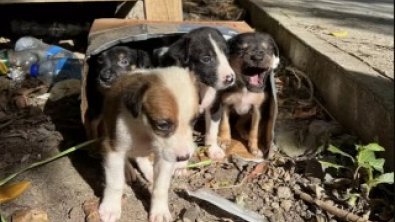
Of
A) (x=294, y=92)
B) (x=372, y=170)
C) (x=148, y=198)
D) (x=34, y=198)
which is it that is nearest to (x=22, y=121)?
(x=34, y=198)

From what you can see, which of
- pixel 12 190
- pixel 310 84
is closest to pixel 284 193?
pixel 310 84

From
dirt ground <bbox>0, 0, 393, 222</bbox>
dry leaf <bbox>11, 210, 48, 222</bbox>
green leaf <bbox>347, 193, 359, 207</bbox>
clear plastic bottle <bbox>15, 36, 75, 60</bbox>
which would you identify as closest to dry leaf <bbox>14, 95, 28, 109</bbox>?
dirt ground <bbox>0, 0, 393, 222</bbox>

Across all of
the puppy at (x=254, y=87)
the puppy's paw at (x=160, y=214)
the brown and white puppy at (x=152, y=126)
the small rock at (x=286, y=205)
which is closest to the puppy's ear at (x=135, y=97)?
the brown and white puppy at (x=152, y=126)

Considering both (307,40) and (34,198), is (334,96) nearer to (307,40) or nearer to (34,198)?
(307,40)

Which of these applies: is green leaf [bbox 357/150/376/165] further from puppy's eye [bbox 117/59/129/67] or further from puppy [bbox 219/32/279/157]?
puppy's eye [bbox 117/59/129/67]

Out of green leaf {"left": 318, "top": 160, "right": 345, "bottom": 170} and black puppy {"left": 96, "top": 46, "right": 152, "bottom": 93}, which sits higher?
black puppy {"left": 96, "top": 46, "right": 152, "bottom": 93}

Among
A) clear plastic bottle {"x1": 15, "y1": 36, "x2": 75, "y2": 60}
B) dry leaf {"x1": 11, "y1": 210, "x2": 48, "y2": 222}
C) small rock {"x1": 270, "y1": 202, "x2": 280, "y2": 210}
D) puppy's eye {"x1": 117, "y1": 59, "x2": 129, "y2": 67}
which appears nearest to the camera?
dry leaf {"x1": 11, "y1": 210, "x2": 48, "y2": 222}

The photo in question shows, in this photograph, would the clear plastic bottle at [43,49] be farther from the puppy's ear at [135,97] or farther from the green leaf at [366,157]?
A: the green leaf at [366,157]
